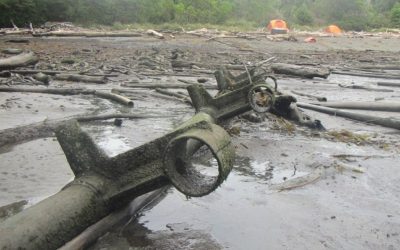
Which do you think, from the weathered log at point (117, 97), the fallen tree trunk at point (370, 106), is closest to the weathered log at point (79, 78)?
the weathered log at point (117, 97)

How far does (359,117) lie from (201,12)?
1541 inches

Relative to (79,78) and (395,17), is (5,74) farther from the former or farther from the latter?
(395,17)

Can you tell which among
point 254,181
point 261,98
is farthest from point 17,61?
point 254,181

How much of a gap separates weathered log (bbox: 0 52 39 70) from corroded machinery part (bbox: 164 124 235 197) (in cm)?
1032

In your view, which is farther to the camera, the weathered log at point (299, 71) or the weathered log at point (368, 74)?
the weathered log at point (368, 74)

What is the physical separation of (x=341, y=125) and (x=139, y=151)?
5.52 m

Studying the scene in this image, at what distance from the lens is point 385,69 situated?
18.5 metres

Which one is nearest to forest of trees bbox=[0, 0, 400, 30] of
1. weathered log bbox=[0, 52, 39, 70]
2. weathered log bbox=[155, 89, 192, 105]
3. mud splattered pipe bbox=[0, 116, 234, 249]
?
weathered log bbox=[0, 52, 39, 70]

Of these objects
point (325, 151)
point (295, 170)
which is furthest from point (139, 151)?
point (325, 151)

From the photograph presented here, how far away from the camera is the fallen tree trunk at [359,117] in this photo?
25.5 ft

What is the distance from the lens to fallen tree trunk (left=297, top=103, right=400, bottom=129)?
25.5 feet

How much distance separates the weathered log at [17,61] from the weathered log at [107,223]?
9.54 metres

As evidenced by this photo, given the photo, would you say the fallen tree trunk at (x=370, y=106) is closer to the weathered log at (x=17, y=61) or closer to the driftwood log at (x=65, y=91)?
the driftwood log at (x=65, y=91)

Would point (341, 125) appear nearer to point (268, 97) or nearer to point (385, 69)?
point (268, 97)
